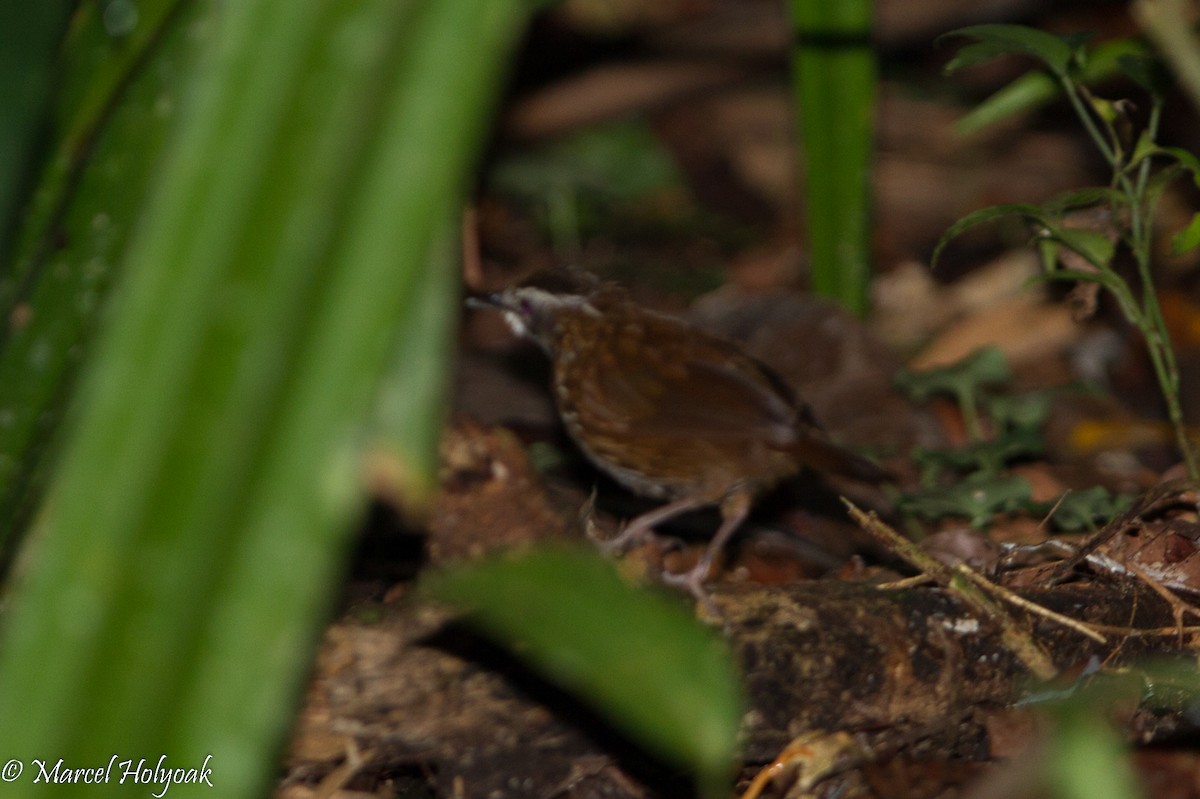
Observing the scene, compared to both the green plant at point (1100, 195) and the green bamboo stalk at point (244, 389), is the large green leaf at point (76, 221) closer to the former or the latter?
the green bamboo stalk at point (244, 389)

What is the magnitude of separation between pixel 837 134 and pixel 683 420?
121cm

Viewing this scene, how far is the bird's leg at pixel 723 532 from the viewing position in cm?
292

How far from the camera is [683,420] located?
3.68 meters

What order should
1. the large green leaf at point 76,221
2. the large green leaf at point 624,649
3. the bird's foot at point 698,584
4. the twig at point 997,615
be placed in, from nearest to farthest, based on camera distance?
1. the large green leaf at point 624,649
2. the large green leaf at point 76,221
3. the twig at point 997,615
4. the bird's foot at point 698,584

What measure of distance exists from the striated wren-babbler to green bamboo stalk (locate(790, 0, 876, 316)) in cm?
71

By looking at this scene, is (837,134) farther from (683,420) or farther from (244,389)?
(244,389)

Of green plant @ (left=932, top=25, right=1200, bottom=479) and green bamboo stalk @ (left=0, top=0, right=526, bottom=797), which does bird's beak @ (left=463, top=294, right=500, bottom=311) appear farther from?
green bamboo stalk @ (left=0, top=0, right=526, bottom=797)

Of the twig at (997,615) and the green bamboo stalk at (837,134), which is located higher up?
the green bamboo stalk at (837,134)

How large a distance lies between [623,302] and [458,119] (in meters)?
3.02

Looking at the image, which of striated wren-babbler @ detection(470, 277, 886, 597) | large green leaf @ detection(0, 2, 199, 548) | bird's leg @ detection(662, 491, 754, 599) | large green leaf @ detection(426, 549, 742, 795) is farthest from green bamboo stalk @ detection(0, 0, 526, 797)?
striated wren-babbler @ detection(470, 277, 886, 597)

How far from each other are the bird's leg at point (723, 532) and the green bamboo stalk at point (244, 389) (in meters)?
1.71

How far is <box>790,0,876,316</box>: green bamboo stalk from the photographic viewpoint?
13.1ft

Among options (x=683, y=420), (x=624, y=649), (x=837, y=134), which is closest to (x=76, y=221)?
(x=624, y=649)

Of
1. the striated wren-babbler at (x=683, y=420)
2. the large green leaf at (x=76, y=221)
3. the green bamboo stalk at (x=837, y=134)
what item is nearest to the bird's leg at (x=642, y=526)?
the striated wren-babbler at (x=683, y=420)
